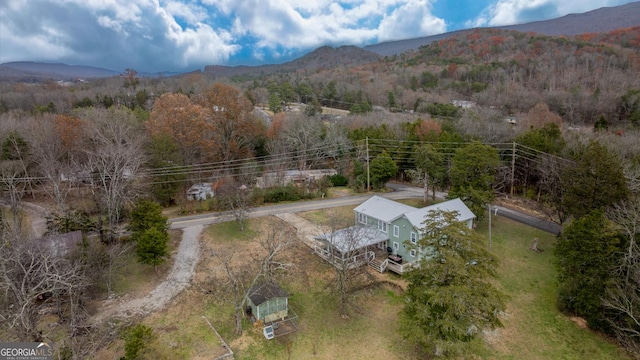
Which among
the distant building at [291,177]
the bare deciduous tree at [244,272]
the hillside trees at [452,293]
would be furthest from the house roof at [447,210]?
the distant building at [291,177]

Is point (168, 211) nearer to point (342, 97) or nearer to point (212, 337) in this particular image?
point (212, 337)

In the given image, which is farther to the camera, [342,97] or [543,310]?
[342,97]

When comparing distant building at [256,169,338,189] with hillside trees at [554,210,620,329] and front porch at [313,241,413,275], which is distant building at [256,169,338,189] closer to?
front porch at [313,241,413,275]

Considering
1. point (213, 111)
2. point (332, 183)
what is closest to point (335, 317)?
point (332, 183)

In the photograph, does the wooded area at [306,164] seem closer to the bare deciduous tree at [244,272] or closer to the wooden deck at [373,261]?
the bare deciduous tree at [244,272]

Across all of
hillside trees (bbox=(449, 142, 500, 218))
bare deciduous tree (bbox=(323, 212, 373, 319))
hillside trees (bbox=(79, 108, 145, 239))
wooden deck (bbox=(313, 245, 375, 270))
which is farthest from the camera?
hillside trees (bbox=(449, 142, 500, 218))

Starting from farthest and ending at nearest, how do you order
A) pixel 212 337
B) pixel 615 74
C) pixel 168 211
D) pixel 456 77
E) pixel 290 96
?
pixel 456 77 → pixel 290 96 → pixel 615 74 → pixel 168 211 → pixel 212 337

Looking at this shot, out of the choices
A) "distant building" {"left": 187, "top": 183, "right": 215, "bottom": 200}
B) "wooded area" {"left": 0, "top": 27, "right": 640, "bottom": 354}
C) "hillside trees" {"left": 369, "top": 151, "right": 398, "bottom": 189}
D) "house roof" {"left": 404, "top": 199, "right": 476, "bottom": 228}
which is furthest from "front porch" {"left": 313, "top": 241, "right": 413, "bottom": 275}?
"distant building" {"left": 187, "top": 183, "right": 215, "bottom": 200}
